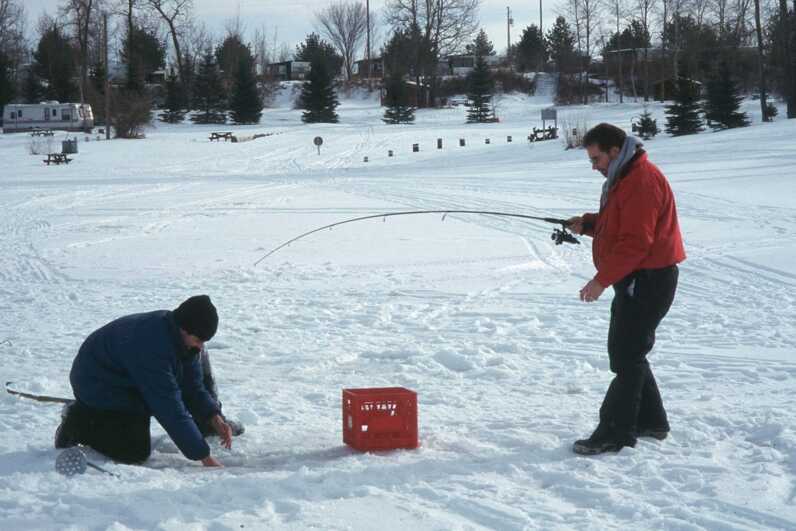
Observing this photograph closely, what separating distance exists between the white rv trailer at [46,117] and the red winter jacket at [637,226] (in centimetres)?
6870

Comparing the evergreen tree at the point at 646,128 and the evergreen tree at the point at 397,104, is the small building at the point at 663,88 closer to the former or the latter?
the evergreen tree at the point at 397,104

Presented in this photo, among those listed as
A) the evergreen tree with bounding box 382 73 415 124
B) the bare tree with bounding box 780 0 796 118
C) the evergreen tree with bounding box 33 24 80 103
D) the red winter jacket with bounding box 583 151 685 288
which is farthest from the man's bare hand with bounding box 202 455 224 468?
the evergreen tree with bounding box 33 24 80 103

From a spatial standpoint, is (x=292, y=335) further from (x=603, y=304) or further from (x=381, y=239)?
(x=381, y=239)

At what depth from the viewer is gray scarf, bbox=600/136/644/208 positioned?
5.70m

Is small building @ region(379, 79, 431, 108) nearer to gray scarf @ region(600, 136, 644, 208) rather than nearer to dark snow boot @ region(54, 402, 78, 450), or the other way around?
gray scarf @ region(600, 136, 644, 208)

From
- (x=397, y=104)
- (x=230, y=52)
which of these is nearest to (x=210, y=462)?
(x=397, y=104)

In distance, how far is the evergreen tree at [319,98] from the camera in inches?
2921

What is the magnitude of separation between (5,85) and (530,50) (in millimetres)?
53252

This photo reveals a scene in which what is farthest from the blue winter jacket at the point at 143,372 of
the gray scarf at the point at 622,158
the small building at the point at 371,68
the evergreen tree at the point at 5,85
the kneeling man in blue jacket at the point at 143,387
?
the small building at the point at 371,68

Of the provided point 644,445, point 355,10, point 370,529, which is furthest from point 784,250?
point 355,10

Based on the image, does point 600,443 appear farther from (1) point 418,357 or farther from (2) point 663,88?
(2) point 663,88

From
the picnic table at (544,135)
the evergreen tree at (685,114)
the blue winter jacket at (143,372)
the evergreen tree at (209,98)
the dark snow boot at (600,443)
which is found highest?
the evergreen tree at (209,98)

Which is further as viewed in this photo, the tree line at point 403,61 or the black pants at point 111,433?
the tree line at point 403,61

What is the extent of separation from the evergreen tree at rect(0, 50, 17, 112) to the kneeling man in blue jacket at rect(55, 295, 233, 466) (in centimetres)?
7786
